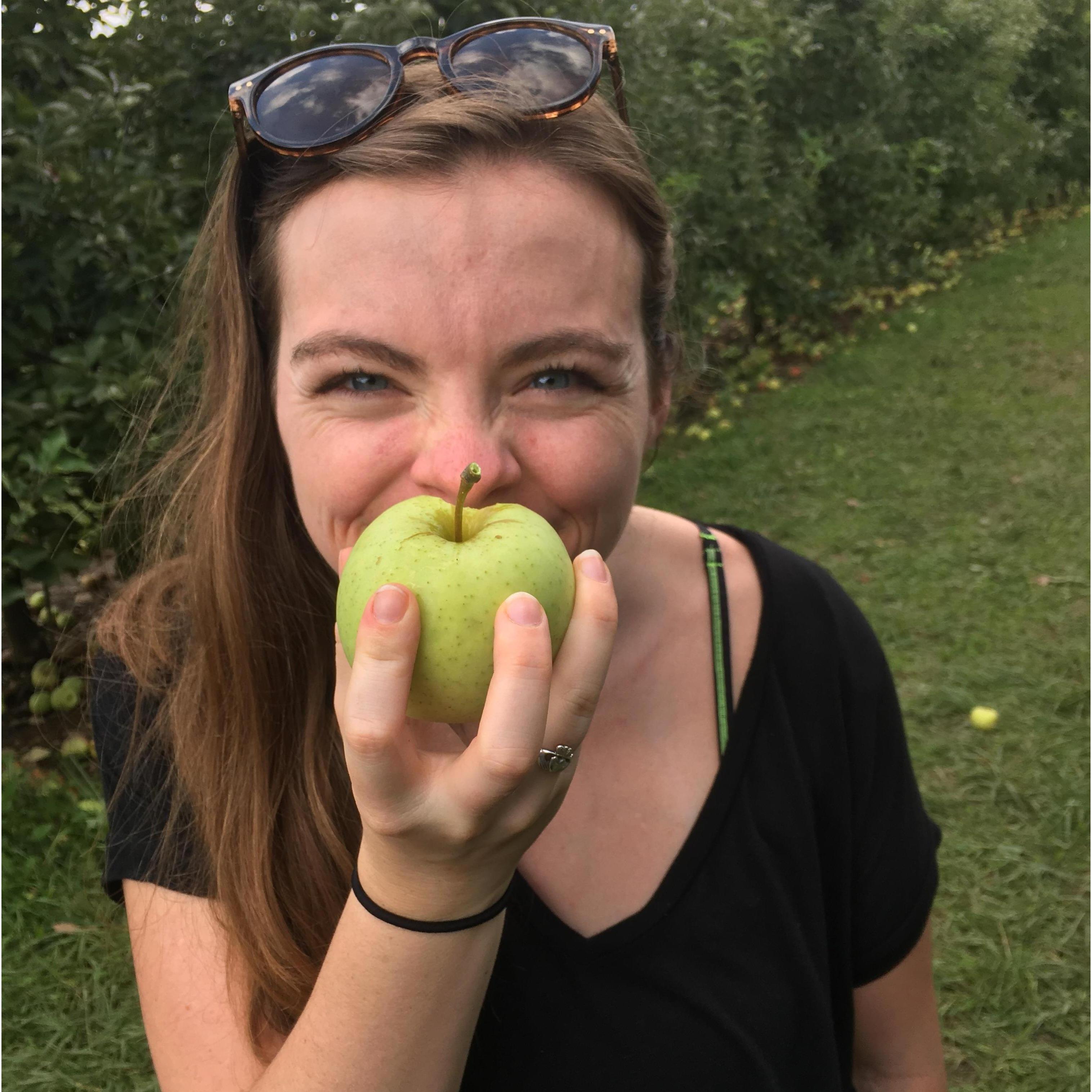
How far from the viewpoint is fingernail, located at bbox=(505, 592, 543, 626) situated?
2.87 feet

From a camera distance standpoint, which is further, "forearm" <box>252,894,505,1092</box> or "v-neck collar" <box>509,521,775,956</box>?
"v-neck collar" <box>509,521,775,956</box>

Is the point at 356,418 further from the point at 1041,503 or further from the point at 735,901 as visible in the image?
the point at 1041,503

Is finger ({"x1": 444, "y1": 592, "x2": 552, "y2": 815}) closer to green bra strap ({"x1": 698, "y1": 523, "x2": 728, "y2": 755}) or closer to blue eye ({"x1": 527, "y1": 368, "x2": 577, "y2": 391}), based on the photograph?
blue eye ({"x1": 527, "y1": 368, "x2": 577, "y2": 391})

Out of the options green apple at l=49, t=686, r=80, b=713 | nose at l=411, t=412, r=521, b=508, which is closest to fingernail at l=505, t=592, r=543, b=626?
nose at l=411, t=412, r=521, b=508

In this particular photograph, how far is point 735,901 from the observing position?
4.53 ft

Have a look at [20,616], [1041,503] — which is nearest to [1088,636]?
[1041,503]

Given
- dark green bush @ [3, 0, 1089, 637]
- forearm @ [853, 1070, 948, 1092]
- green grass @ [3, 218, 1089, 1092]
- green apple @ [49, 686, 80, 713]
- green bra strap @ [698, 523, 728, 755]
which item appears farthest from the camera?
green apple @ [49, 686, 80, 713]

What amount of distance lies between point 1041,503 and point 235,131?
5279 mm

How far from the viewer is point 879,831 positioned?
1.58 m

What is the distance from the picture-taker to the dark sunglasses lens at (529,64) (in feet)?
4.33

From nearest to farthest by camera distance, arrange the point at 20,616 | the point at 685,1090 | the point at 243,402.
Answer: the point at 685,1090
the point at 243,402
the point at 20,616

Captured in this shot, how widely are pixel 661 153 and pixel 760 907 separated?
201 inches

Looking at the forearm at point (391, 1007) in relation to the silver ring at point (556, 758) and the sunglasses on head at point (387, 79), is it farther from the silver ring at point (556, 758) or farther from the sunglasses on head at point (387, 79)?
the sunglasses on head at point (387, 79)

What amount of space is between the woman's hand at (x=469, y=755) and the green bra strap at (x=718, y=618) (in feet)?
1.84
